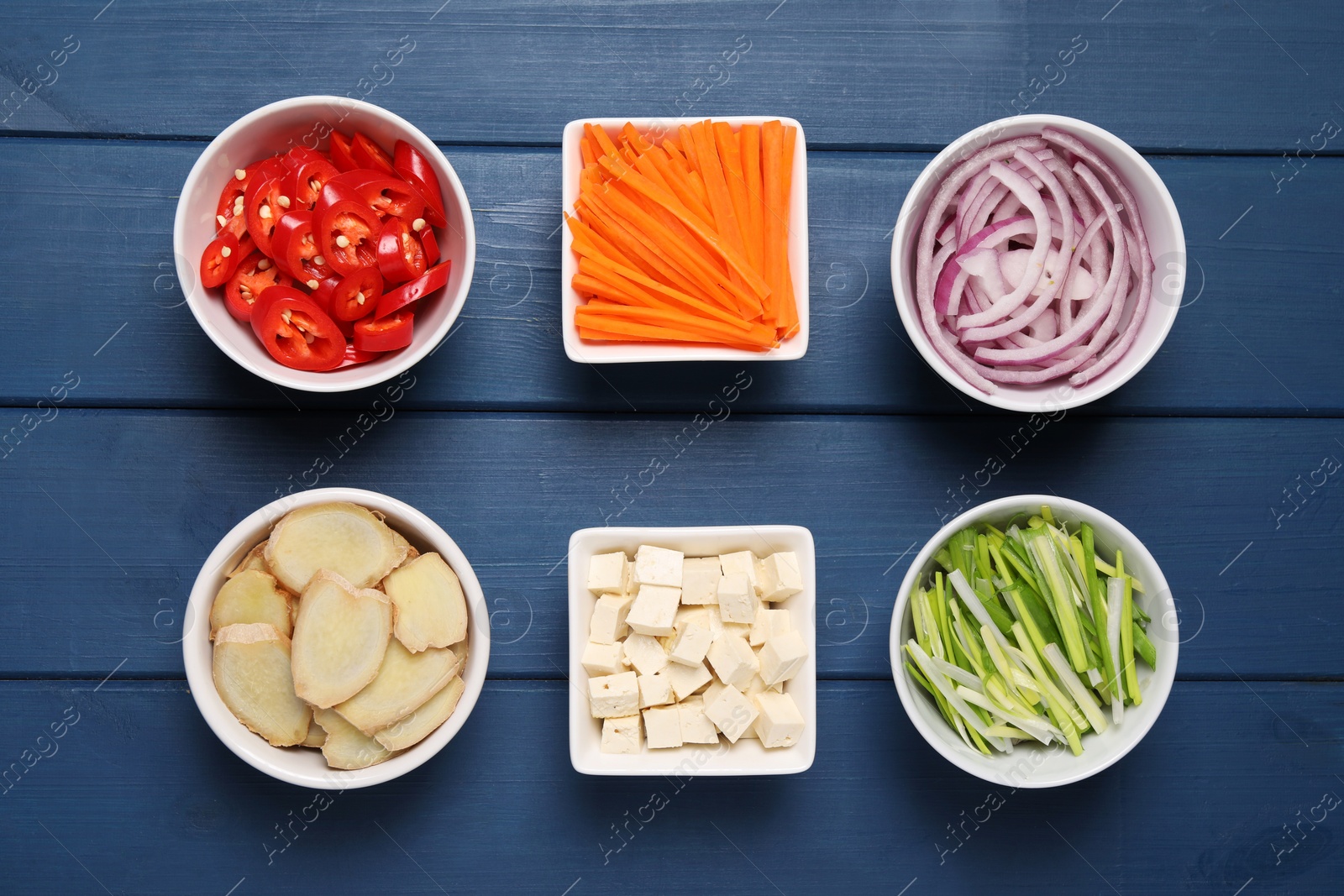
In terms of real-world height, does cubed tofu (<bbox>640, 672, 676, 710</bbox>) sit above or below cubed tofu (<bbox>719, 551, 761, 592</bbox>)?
below

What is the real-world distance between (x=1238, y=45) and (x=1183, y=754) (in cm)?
125

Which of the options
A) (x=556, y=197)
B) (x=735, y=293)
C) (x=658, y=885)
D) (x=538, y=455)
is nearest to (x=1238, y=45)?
(x=735, y=293)

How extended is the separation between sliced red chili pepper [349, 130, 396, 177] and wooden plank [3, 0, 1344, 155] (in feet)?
0.68

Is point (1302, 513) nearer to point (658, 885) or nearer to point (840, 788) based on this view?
point (840, 788)

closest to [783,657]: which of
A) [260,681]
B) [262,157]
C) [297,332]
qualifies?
[260,681]

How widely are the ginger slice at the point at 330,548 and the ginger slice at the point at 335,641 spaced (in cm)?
4

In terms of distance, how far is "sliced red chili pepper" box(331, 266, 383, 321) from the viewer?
4.49ft

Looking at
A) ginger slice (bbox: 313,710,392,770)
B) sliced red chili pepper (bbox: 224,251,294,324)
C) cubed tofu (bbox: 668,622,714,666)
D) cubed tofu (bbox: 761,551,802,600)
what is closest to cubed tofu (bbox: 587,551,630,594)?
cubed tofu (bbox: 668,622,714,666)

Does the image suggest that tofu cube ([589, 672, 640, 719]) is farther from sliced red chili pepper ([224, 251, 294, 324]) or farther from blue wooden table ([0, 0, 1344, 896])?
sliced red chili pepper ([224, 251, 294, 324])

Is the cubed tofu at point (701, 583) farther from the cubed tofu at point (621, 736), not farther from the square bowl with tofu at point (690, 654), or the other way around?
the cubed tofu at point (621, 736)

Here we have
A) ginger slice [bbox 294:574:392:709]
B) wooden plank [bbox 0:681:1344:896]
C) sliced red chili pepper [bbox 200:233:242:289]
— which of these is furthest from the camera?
wooden plank [bbox 0:681:1344:896]

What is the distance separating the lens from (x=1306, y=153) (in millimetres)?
1649

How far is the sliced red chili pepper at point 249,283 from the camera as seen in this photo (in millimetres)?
1396

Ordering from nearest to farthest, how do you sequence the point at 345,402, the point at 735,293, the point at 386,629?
the point at 386,629, the point at 735,293, the point at 345,402
